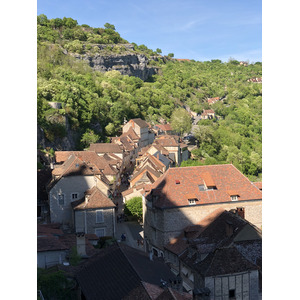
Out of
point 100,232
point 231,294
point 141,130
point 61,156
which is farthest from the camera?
point 141,130

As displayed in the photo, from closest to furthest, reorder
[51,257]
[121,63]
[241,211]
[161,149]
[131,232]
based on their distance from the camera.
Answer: [51,257], [241,211], [131,232], [161,149], [121,63]

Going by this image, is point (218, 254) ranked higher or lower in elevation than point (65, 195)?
lower

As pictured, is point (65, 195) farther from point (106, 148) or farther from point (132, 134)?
point (132, 134)

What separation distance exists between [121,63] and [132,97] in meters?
20.5

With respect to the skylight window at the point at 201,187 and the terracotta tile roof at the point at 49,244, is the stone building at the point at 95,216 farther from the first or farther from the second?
the terracotta tile roof at the point at 49,244

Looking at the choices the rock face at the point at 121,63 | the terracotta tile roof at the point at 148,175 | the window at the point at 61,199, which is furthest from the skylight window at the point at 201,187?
the rock face at the point at 121,63

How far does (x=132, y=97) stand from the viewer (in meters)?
62.9

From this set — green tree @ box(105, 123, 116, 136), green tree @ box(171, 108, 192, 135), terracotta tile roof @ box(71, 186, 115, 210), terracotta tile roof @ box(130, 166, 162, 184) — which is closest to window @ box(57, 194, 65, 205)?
terracotta tile roof @ box(71, 186, 115, 210)

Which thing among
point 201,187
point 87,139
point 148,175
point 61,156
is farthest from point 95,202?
point 87,139

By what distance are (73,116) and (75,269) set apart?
1295 inches

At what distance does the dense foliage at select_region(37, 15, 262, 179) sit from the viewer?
43.1 metres

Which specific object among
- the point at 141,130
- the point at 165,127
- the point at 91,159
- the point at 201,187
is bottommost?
the point at 201,187

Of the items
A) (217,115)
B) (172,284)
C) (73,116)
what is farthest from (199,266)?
(217,115)
